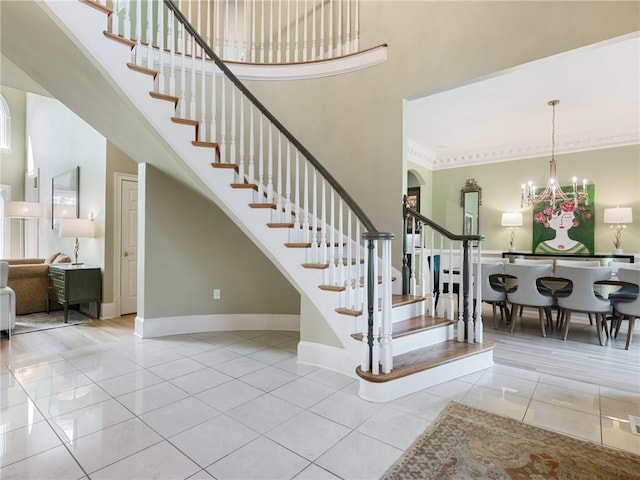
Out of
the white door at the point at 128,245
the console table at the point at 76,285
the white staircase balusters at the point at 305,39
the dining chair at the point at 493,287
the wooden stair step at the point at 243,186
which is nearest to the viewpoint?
the wooden stair step at the point at 243,186

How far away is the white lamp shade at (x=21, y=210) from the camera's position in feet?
18.5

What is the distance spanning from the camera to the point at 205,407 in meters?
2.24

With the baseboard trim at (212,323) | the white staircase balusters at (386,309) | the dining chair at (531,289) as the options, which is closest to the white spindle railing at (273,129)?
the white staircase balusters at (386,309)

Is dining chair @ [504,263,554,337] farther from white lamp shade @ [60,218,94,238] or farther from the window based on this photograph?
the window

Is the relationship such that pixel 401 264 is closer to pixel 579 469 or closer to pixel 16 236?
pixel 579 469

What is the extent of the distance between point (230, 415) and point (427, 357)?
1.59m

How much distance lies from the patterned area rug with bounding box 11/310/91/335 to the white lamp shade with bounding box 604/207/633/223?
8.38 meters

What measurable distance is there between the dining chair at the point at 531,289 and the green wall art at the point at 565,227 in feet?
7.26

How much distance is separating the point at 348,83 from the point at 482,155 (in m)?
4.40

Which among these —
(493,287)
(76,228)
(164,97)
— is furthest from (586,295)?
(76,228)

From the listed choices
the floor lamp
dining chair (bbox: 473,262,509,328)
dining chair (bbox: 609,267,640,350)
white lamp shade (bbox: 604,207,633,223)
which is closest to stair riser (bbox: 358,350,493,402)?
dining chair (bbox: 473,262,509,328)

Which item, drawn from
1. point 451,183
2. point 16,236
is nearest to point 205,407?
point 451,183

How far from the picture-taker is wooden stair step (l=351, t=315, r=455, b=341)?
2.71 meters

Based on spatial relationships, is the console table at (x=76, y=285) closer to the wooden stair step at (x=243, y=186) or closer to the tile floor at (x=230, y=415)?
the tile floor at (x=230, y=415)
